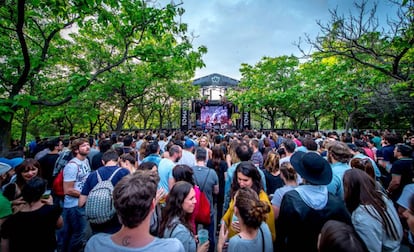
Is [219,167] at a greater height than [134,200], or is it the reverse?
[134,200]

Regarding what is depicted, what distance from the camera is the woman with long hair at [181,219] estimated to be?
1866mm

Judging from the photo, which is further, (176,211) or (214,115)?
(214,115)

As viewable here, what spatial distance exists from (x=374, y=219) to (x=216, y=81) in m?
31.0

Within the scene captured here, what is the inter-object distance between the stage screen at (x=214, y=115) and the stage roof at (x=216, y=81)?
5310 millimetres

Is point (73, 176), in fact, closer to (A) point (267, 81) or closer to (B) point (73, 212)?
(B) point (73, 212)

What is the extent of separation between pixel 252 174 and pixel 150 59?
5811mm

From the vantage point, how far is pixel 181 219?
202cm

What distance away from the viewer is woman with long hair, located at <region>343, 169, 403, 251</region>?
5.91ft

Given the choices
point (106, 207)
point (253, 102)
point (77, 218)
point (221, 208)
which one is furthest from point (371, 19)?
point (253, 102)

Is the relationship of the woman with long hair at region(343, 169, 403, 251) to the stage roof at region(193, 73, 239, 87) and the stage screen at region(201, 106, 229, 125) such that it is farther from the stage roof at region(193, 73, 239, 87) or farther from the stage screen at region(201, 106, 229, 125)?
the stage roof at region(193, 73, 239, 87)

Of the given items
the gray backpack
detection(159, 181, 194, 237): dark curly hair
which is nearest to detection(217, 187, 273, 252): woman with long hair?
detection(159, 181, 194, 237): dark curly hair

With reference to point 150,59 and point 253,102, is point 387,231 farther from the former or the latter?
point 253,102

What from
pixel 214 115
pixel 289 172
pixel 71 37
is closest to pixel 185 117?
pixel 214 115

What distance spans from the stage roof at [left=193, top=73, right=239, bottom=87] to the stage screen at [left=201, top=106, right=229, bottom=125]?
5310mm
